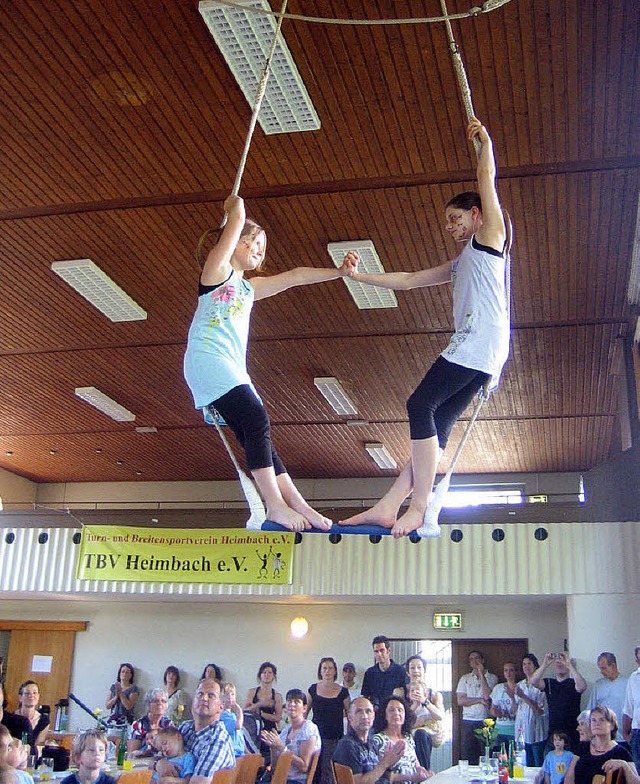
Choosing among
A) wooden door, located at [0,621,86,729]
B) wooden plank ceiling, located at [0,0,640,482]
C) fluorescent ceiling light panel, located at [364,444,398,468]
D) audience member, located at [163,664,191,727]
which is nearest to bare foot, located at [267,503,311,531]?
wooden plank ceiling, located at [0,0,640,482]

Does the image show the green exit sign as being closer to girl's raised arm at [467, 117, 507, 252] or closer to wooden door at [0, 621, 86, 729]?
wooden door at [0, 621, 86, 729]

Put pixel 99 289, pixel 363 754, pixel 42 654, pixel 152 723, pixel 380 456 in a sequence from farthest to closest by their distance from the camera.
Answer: pixel 42 654
pixel 380 456
pixel 99 289
pixel 152 723
pixel 363 754

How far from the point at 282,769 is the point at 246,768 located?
278 mm

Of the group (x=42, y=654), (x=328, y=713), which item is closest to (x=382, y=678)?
(x=328, y=713)

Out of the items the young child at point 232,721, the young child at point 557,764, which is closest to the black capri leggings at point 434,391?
the young child at point 232,721

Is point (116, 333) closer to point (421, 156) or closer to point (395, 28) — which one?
point (421, 156)

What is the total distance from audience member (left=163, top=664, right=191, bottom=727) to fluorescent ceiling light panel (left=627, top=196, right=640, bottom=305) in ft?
26.9

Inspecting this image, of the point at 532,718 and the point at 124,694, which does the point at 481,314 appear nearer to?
the point at 532,718

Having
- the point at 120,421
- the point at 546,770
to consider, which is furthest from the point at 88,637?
the point at 546,770

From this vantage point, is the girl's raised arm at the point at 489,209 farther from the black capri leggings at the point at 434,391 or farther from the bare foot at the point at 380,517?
the bare foot at the point at 380,517

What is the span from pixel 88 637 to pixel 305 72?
1177cm

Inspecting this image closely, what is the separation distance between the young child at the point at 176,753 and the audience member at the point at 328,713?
3465 millimetres

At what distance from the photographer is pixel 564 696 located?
9.46 metres

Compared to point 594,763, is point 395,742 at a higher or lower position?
higher
